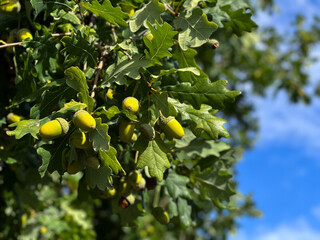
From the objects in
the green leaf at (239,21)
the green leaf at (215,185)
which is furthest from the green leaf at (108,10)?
the green leaf at (215,185)

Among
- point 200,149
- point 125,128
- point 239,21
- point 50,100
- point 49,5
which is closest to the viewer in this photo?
point 125,128

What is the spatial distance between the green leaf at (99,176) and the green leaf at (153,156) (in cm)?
15

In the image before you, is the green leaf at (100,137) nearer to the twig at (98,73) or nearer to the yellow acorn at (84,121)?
the yellow acorn at (84,121)

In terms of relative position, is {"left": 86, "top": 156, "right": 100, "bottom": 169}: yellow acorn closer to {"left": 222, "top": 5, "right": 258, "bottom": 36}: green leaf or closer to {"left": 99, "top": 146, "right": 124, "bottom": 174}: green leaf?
{"left": 99, "top": 146, "right": 124, "bottom": 174}: green leaf

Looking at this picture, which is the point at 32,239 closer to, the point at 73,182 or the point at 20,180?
the point at 73,182

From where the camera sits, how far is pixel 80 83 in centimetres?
176

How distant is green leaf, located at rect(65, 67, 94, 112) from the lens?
175 centimetres

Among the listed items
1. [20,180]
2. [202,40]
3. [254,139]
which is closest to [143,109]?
[202,40]

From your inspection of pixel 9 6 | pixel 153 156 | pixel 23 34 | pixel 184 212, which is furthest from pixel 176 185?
pixel 9 6

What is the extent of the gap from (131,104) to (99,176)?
33 centimetres

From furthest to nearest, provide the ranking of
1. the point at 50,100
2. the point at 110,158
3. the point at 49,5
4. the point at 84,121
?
the point at 49,5, the point at 50,100, the point at 110,158, the point at 84,121

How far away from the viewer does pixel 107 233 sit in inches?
289

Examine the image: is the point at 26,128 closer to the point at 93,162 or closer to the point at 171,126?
the point at 93,162

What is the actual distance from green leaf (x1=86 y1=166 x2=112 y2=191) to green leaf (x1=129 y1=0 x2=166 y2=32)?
64 centimetres
